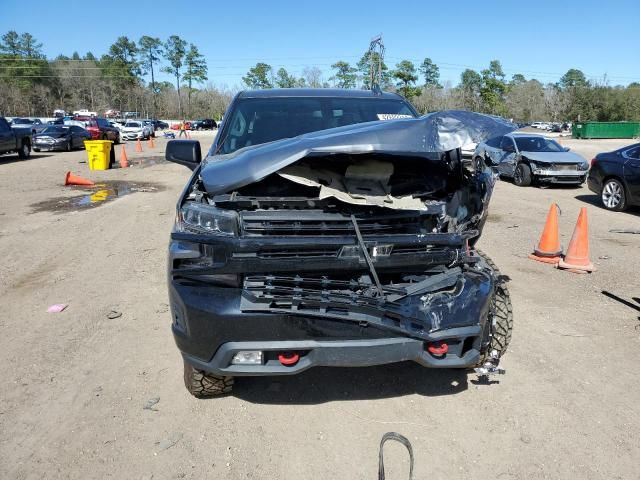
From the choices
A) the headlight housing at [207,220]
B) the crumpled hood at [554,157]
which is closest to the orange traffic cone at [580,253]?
the headlight housing at [207,220]

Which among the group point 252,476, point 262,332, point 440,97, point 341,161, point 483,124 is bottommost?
point 252,476

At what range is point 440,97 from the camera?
83.4m

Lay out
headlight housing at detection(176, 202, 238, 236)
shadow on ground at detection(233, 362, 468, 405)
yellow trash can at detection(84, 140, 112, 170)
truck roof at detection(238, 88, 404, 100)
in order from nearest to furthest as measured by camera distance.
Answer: headlight housing at detection(176, 202, 238, 236) < shadow on ground at detection(233, 362, 468, 405) < truck roof at detection(238, 88, 404, 100) < yellow trash can at detection(84, 140, 112, 170)

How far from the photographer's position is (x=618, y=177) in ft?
33.0

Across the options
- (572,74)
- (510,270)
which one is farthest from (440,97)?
(510,270)

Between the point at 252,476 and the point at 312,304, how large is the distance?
3.02 ft

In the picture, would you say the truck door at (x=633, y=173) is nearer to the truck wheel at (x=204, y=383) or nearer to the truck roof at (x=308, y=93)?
the truck roof at (x=308, y=93)

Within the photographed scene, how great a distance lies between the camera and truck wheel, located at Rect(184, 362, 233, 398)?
2.96 m

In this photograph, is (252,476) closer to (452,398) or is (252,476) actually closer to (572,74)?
(452,398)

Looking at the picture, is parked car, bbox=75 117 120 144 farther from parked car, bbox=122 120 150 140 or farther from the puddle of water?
the puddle of water

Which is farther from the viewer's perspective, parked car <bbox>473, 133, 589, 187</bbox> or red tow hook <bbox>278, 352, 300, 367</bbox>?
parked car <bbox>473, 133, 589, 187</bbox>

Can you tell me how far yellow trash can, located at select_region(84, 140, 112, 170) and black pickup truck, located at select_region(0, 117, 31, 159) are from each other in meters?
4.48

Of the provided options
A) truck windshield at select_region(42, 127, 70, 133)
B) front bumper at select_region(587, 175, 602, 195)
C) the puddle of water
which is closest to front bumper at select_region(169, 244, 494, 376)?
the puddle of water

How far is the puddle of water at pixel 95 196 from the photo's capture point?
998 centimetres
